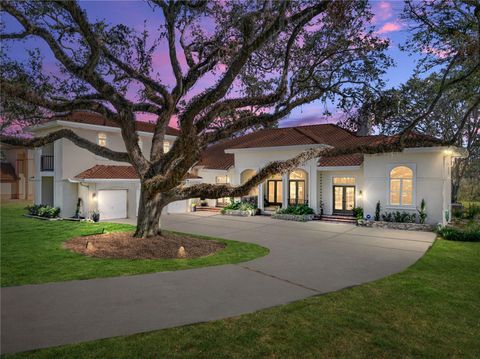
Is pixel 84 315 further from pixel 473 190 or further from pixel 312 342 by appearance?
pixel 473 190

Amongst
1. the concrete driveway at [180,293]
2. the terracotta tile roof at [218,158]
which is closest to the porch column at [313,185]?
the terracotta tile roof at [218,158]

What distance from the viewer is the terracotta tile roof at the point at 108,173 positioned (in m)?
20.3

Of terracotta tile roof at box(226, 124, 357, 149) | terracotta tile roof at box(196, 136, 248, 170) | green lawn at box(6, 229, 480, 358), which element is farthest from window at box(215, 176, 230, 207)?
green lawn at box(6, 229, 480, 358)

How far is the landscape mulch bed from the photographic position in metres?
10.6

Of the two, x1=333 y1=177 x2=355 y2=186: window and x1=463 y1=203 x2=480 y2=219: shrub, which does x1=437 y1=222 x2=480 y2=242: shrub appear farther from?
x1=463 y1=203 x2=480 y2=219: shrub

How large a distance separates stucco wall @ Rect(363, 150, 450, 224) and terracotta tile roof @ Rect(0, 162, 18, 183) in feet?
135

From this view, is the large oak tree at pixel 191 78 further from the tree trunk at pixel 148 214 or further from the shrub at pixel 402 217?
the shrub at pixel 402 217

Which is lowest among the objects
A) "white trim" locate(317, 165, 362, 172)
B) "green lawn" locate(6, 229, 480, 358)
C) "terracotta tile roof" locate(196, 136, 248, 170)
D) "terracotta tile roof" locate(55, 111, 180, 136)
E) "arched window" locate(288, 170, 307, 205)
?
"green lawn" locate(6, 229, 480, 358)

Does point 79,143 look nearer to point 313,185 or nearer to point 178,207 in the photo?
point 178,207

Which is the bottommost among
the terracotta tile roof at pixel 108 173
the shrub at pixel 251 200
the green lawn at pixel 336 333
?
the green lawn at pixel 336 333

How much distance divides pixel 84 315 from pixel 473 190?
52.5 metres

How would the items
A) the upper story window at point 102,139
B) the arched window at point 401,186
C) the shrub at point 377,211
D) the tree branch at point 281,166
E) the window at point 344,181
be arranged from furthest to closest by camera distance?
the upper story window at point 102,139
the window at point 344,181
the shrub at point 377,211
the arched window at point 401,186
the tree branch at point 281,166

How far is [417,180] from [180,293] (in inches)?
626

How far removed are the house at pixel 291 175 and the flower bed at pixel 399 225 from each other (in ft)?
2.88
